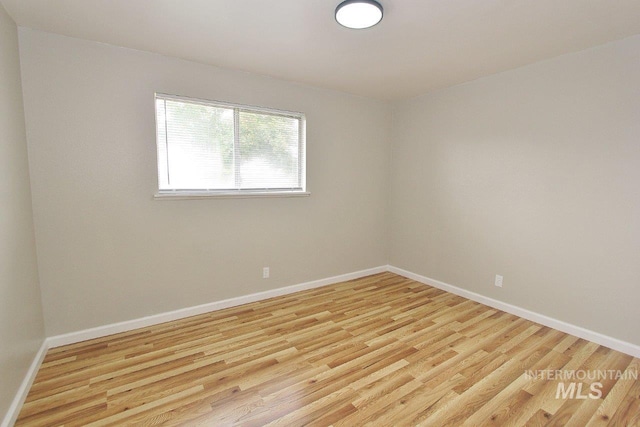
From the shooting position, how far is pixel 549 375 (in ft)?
6.98

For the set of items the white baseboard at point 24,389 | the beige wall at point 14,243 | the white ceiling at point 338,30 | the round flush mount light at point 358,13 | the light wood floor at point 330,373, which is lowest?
the light wood floor at point 330,373

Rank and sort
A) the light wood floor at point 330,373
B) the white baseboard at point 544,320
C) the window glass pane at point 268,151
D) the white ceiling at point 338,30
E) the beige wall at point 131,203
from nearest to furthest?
1. the light wood floor at point 330,373
2. the white ceiling at point 338,30
3. the beige wall at point 131,203
4. the white baseboard at point 544,320
5. the window glass pane at point 268,151

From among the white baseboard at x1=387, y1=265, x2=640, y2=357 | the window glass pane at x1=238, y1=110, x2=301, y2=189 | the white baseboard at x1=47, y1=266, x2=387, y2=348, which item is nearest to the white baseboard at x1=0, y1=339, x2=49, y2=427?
the white baseboard at x1=47, y1=266, x2=387, y2=348

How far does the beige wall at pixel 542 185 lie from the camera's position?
2.38 meters

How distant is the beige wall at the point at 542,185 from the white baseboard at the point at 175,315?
1.55m

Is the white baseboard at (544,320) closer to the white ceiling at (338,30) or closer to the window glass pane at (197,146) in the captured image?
the white ceiling at (338,30)

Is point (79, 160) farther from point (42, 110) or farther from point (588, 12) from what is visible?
point (588, 12)

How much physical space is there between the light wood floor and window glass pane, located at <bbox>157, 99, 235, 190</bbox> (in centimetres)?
134

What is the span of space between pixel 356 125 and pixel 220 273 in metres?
2.43

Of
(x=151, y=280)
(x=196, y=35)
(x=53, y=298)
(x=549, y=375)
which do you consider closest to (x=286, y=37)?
(x=196, y=35)

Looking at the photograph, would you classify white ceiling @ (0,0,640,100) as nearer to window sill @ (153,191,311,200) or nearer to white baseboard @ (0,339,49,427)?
window sill @ (153,191,311,200)

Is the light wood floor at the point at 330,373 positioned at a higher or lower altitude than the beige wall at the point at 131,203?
lower

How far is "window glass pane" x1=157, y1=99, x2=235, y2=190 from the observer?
2775 mm

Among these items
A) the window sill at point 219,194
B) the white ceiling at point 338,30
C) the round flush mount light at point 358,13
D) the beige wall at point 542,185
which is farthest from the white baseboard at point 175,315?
the round flush mount light at point 358,13
